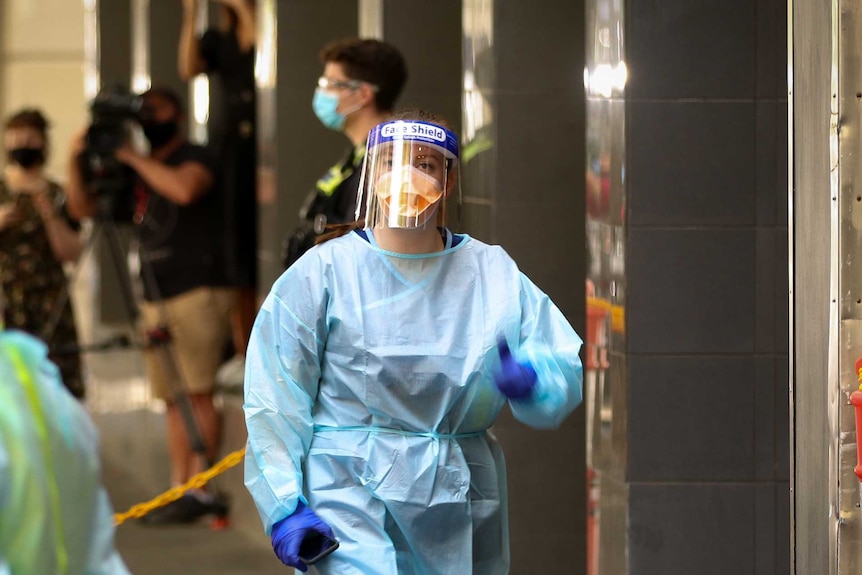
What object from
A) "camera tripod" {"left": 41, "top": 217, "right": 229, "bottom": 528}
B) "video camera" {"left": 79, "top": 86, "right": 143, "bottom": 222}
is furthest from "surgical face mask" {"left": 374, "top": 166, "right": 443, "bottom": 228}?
"video camera" {"left": 79, "top": 86, "right": 143, "bottom": 222}

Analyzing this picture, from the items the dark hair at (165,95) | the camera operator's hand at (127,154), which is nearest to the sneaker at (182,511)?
the camera operator's hand at (127,154)

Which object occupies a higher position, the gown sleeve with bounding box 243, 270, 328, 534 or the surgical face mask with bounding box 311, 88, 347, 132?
the surgical face mask with bounding box 311, 88, 347, 132

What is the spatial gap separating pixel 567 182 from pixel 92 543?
10.2 feet

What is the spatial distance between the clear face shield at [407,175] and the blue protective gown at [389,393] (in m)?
0.08

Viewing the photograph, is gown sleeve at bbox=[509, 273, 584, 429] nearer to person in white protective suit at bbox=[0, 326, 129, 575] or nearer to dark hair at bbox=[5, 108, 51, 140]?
person in white protective suit at bbox=[0, 326, 129, 575]

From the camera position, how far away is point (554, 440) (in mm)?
5016

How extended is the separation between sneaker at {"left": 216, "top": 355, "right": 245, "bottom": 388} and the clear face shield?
143 inches

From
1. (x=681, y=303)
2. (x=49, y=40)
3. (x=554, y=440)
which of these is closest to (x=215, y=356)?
(x=554, y=440)

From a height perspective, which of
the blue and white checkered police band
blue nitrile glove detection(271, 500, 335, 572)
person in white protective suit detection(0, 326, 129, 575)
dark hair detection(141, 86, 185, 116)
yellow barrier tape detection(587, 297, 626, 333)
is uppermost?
dark hair detection(141, 86, 185, 116)

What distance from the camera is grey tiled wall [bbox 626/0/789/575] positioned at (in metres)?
3.99

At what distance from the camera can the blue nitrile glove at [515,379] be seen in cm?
288

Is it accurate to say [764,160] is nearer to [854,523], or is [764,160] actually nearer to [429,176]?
[854,523]

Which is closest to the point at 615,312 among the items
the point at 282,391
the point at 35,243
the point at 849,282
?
the point at 849,282

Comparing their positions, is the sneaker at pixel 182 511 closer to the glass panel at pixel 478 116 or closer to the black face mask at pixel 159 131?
the black face mask at pixel 159 131
